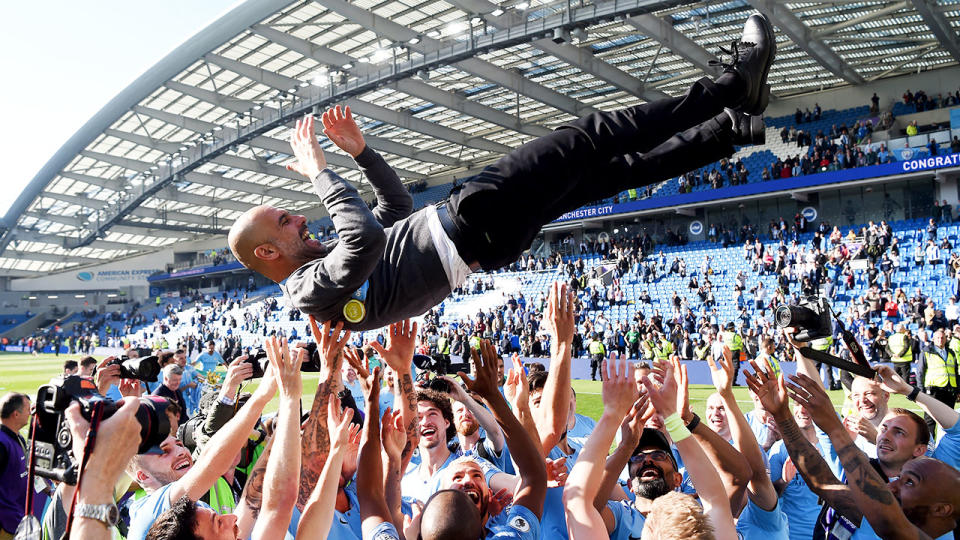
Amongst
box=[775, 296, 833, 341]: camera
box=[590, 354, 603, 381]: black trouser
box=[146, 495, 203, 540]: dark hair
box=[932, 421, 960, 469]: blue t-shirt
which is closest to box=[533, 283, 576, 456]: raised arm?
box=[775, 296, 833, 341]: camera

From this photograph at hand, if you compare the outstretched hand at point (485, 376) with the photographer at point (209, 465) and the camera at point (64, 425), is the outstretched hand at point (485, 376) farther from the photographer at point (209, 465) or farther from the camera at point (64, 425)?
the camera at point (64, 425)

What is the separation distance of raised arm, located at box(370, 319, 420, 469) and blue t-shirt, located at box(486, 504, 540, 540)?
854 millimetres

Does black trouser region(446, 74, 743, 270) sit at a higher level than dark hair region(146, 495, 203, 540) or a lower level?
higher

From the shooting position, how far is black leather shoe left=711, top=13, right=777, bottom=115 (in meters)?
3.81

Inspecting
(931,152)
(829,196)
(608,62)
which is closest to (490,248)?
(608,62)

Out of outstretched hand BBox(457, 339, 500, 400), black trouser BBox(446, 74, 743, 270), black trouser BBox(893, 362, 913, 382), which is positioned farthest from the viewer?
black trouser BBox(893, 362, 913, 382)

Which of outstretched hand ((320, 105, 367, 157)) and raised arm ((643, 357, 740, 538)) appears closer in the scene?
raised arm ((643, 357, 740, 538))

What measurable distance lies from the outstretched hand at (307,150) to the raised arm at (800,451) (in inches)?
85.0

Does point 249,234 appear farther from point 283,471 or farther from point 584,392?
point 584,392

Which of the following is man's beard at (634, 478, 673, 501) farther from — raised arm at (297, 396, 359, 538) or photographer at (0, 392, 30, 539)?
photographer at (0, 392, 30, 539)

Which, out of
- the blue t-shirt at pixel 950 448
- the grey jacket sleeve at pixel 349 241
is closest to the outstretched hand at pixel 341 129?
the grey jacket sleeve at pixel 349 241

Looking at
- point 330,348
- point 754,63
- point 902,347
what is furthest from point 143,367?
point 902,347

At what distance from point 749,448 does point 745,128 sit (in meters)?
1.75

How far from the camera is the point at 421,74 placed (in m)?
22.0
